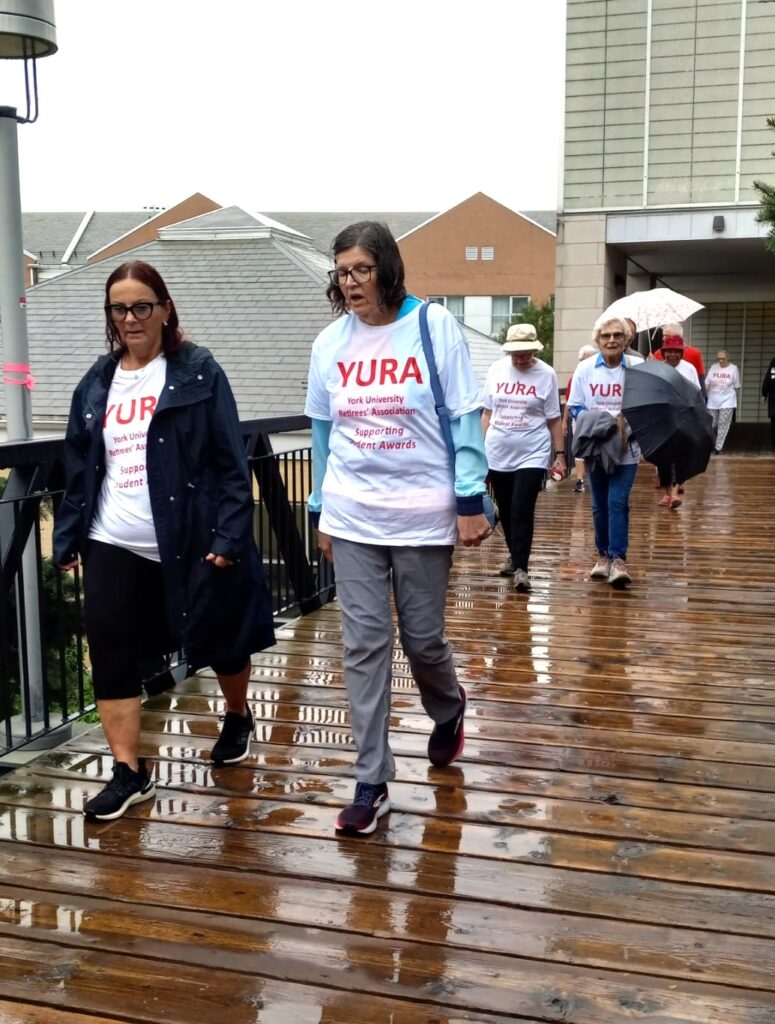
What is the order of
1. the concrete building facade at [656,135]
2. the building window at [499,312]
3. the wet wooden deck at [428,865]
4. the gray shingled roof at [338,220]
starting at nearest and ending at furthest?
the wet wooden deck at [428,865]
the concrete building facade at [656,135]
the building window at [499,312]
the gray shingled roof at [338,220]

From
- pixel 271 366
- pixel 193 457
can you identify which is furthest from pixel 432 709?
pixel 271 366

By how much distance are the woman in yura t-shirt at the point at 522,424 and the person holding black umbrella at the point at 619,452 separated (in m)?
0.32

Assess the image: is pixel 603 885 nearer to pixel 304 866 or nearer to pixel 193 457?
pixel 304 866

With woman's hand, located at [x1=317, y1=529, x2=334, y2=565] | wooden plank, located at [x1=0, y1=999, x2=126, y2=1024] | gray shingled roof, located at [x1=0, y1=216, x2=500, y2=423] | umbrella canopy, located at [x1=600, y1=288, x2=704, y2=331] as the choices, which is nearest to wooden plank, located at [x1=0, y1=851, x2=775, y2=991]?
wooden plank, located at [x1=0, y1=999, x2=126, y2=1024]

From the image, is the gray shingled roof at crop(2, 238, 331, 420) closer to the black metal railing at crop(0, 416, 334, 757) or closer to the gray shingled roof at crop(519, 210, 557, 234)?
the black metal railing at crop(0, 416, 334, 757)

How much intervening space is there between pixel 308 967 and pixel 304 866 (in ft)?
1.72

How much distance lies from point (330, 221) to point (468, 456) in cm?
6626

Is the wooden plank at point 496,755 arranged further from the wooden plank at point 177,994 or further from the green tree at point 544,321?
the green tree at point 544,321

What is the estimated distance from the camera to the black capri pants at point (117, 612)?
3297mm

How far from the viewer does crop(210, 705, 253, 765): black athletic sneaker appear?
3.79 m

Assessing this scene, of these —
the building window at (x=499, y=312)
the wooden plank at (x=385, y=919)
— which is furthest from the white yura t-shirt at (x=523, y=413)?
the building window at (x=499, y=312)

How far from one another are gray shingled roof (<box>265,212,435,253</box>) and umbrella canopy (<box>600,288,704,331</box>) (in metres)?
51.3

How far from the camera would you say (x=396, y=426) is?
321 cm

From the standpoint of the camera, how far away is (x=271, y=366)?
21500 mm
